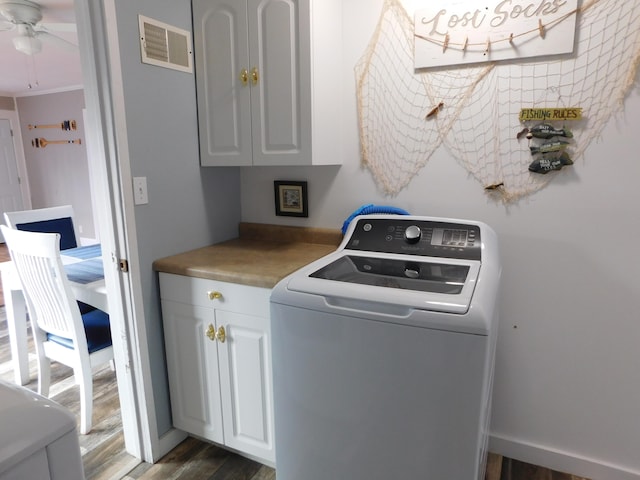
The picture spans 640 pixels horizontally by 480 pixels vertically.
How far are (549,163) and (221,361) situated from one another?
4.90 feet

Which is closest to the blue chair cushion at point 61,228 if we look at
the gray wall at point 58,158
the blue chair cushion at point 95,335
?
the blue chair cushion at point 95,335

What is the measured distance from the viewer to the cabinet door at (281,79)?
5.53ft

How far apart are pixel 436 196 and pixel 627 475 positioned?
1317 mm

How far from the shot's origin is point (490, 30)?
161cm

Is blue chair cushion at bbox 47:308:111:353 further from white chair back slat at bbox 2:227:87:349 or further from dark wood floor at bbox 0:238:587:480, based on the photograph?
dark wood floor at bbox 0:238:587:480

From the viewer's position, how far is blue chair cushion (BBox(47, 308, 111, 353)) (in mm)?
2152

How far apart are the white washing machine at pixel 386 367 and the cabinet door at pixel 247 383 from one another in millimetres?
311

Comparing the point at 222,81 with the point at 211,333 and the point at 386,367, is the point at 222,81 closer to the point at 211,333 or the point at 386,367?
the point at 211,333

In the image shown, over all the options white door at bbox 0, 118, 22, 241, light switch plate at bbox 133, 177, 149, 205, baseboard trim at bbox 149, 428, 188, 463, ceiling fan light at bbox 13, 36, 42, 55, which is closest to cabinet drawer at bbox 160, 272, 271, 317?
light switch plate at bbox 133, 177, 149, 205

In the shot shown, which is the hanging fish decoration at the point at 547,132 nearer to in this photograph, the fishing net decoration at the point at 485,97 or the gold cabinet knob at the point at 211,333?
the fishing net decoration at the point at 485,97

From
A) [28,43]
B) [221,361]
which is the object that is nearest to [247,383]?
[221,361]

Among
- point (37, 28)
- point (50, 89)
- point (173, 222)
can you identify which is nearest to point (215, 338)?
point (173, 222)

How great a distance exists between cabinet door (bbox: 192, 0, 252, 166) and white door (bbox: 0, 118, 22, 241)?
618 cm

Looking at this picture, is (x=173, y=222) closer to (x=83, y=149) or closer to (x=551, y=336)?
(x=551, y=336)
